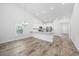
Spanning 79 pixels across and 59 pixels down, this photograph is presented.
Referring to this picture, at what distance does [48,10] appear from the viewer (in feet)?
7.52

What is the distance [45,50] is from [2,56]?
818 mm

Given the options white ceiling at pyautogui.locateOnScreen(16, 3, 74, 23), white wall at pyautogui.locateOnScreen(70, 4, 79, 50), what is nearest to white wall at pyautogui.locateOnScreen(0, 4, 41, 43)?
white ceiling at pyautogui.locateOnScreen(16, 3, 74, 23)

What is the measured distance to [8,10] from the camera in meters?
2.26

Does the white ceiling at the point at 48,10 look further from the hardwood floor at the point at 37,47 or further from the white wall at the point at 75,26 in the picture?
the hardwood floor at the point at 37,47

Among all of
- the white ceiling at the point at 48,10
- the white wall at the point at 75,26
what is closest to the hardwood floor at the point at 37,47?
the white wall at the point at 75,26

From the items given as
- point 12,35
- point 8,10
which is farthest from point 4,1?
point 12,35

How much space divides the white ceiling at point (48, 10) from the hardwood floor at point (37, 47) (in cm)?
40

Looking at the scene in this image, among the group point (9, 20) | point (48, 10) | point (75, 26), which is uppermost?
point (48, 10)

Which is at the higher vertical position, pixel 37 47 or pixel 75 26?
pixel 75 26

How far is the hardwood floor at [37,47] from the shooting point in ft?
7.44

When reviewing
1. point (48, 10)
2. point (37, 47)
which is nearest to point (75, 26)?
point (48, 10)

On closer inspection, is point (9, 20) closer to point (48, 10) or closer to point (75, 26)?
point (48, 10)

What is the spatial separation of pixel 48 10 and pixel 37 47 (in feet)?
2.40

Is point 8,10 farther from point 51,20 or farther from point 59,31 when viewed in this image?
point 59,31
